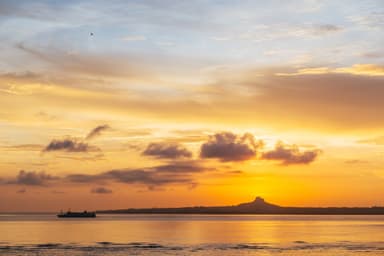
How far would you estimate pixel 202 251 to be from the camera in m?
90.1

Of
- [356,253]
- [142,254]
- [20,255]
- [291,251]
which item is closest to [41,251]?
[20,255]

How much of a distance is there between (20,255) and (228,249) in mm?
31453

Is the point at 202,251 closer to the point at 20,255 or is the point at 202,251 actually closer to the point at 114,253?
the point at 114,253

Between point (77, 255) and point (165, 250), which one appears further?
point (165, 250)

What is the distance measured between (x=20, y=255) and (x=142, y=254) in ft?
53.3

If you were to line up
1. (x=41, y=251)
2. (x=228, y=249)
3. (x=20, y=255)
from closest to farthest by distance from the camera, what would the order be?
(x=20, y=255)
(x=41, y=251)
(x=228, y=249)

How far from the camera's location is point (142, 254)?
8375cm

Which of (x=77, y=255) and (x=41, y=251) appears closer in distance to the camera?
(x=77, y=255)

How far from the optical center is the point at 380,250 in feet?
300

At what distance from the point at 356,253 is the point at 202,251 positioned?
869 inches

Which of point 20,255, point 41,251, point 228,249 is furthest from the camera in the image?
point 228,249

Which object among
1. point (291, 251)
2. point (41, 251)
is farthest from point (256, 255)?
point (41, 251)

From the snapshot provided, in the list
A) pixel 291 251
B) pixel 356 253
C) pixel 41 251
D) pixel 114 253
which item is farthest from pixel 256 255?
pixel 41 251

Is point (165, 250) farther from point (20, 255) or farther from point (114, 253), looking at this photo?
point (20, 255)
